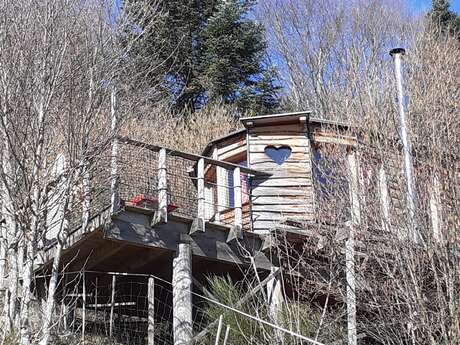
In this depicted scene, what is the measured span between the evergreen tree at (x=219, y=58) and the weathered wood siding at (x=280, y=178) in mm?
8401

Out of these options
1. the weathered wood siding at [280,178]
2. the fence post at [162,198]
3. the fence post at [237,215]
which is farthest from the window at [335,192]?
the fence post at [162,198]

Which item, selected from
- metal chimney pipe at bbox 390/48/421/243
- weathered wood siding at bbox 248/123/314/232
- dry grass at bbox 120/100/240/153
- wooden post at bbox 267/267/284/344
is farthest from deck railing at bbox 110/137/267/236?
metal chimney pipe at bbox 390/48/421/243

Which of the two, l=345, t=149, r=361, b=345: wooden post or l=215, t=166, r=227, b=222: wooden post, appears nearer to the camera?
l=345, t=149, r=361, b=345: wooden post

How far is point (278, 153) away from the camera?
11.6 m

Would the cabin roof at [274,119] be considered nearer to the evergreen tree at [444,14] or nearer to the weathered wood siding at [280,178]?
the weathered wood siding at [280,178]

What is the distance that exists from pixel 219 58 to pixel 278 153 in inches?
357

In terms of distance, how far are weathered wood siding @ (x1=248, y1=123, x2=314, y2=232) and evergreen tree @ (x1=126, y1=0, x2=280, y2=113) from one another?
8.40 meters

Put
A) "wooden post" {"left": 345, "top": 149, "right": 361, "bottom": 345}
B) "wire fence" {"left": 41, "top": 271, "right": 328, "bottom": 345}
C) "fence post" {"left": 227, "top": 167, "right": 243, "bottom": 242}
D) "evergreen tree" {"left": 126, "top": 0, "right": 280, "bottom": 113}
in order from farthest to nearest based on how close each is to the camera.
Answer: "evergreen tree" {"left": 126, "top": 0, "right": 280, "bottom": 113}, "fence post" {"left": 227, "top": 167, "right": 243, "bottom": 242}, "wooden post" {"left": 345, "top": 149, "right": 361, "bottom": 345}, "wire fence" {"left": 41, "top": 271, "right": 328, "bottom": 345}

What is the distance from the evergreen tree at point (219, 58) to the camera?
1997 centimetres

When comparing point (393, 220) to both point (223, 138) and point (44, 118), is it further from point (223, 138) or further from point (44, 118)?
point (223, 138)

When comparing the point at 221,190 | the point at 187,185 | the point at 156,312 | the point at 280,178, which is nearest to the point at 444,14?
the point at 187,185

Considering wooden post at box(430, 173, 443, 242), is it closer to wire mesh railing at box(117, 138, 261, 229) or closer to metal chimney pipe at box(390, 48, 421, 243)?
metal chimney pipe at box(390, 48, 421, 243)

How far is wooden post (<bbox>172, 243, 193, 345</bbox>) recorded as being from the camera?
8.52 m

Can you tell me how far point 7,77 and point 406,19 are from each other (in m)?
16.0
